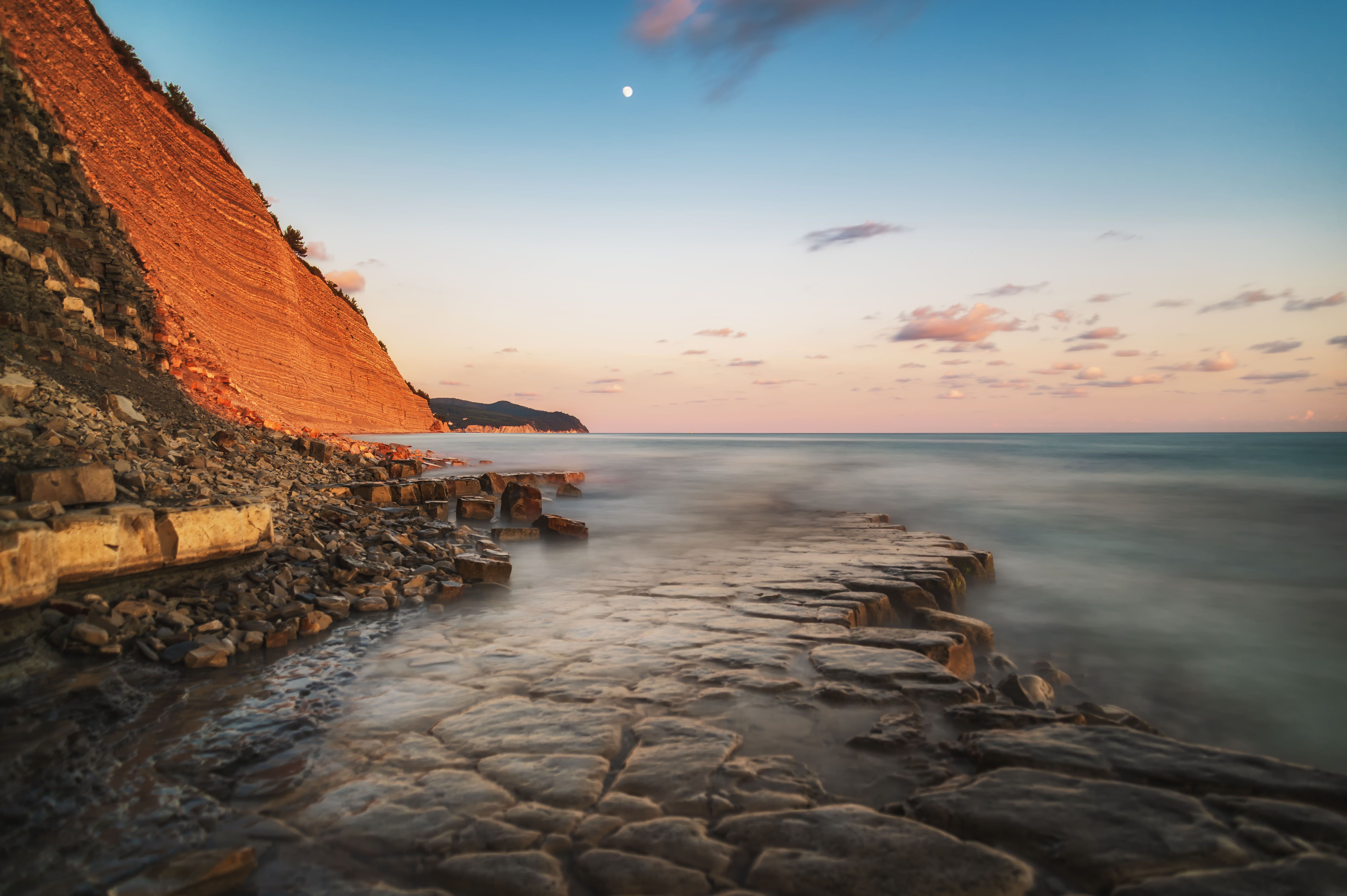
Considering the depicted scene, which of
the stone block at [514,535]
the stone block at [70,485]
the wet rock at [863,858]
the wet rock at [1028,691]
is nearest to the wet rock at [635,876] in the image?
the wet rock at [863,858]

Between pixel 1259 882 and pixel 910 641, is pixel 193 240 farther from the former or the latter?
pixel 1259 882

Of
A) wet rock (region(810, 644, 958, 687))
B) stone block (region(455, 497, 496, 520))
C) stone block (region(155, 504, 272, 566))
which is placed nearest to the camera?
wet rock (region(810, 644, 958, 687))

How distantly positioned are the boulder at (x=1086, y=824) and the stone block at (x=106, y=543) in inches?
200

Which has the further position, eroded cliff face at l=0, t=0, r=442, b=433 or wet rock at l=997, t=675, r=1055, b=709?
eroded cliff face at l=0, t=0, r=442, b=433

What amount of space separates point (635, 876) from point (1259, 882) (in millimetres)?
2029

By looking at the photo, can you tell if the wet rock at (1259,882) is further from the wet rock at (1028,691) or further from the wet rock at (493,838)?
the wet rock at (493,838)

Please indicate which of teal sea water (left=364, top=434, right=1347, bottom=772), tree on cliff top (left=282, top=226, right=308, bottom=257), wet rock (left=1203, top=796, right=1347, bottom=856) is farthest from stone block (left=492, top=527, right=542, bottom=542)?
tree on cliff top (left=282, top=226, right=308, bottom=257)

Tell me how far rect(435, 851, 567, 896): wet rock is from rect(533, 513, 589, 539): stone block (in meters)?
7.97

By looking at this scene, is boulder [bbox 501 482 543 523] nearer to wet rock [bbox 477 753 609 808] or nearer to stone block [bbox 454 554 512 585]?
stone block [bbox 454 554 512 585]

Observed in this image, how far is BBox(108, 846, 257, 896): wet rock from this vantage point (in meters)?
1.92

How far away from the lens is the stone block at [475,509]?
11.5 metres

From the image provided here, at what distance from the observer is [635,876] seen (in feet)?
6.66

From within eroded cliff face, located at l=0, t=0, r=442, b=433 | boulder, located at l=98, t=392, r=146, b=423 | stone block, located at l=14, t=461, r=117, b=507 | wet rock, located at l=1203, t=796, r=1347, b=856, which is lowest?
wet rock, located at l=1203, t=796, r=1347, b=856

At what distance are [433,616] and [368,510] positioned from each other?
4474 mm
